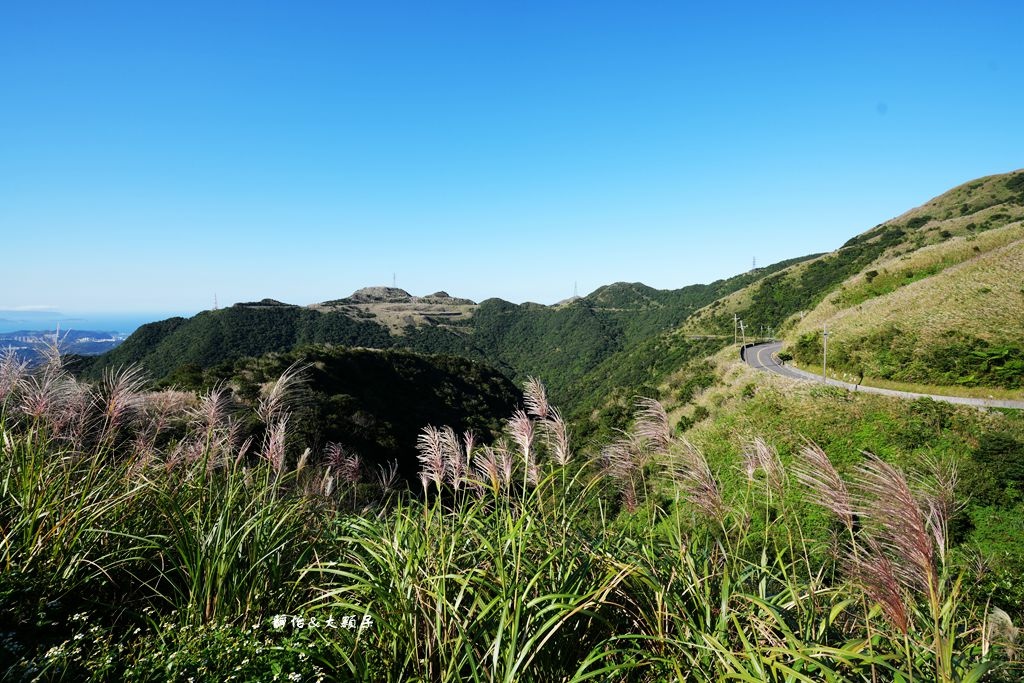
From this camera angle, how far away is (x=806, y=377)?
30.9m

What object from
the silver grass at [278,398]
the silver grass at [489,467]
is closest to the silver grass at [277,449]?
the silver grass at [278,398]

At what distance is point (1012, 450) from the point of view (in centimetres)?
1780

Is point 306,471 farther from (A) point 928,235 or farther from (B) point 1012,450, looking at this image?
(A) point 928,235

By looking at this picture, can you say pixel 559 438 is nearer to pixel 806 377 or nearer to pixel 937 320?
pixel 806 377

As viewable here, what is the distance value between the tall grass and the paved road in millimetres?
25652

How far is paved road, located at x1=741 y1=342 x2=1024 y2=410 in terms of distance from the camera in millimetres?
21422

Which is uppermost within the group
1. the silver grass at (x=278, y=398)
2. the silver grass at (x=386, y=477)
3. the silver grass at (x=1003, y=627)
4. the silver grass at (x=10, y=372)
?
the silver grass at (x=10, y=372)

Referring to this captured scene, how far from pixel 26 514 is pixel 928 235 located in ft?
275

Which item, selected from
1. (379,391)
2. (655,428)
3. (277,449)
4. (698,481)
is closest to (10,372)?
(277,449)

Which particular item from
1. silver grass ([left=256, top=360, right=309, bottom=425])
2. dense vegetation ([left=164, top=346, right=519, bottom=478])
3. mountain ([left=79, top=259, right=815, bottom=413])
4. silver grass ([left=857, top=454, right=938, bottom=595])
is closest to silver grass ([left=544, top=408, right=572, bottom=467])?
silver grass ([left=857, top=454, right=938, bottom=595])

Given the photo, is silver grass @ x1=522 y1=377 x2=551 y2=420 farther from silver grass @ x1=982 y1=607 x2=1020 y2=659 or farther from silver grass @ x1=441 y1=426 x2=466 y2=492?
silver grass @ x1=982 y1=607 x2=1020 y2=659

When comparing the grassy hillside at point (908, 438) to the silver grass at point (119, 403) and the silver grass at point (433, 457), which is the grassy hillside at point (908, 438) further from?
the silver grass at point (119, 403)

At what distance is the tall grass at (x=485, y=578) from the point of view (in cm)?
249

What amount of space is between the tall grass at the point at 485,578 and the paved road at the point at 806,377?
84.2 feet
